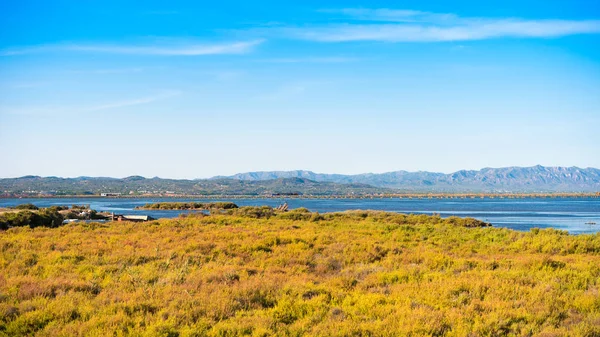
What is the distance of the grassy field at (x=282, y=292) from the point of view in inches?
369

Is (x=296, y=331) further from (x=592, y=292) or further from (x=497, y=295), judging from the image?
(x=592, y=292)

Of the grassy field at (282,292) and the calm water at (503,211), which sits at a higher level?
the grassy field at (282,292)

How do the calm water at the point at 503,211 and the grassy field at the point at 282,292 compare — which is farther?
the calm water at the point at 503,211

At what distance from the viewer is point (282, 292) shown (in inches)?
473

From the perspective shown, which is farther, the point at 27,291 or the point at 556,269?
the point at 556,269

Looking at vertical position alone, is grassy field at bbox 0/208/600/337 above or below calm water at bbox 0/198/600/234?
above

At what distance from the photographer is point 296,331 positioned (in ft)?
30.2

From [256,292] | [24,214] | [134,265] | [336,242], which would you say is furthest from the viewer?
[24,214]

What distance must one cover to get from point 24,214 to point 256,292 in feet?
111

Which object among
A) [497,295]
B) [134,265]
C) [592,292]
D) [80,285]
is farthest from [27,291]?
[592,292]

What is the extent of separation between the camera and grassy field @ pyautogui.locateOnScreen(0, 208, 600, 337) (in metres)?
9.37

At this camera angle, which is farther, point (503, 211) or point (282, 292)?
point (503, 211)

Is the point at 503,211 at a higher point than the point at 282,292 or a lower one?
lower

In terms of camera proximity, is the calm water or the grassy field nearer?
the grassy field
